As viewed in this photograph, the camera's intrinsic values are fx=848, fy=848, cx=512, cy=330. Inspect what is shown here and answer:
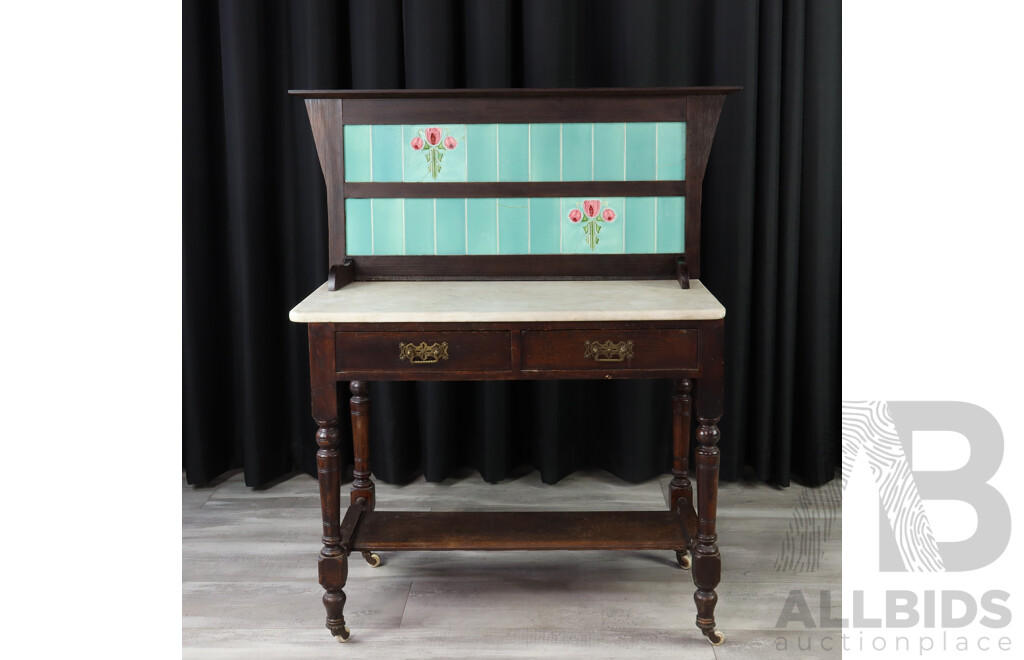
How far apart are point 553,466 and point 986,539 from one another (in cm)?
146

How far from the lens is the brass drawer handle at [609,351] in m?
1.89

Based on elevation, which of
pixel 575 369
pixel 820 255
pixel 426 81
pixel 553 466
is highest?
pixel 426 81

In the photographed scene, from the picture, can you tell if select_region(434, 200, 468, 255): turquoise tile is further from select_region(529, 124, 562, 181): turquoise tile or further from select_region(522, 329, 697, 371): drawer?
select_region(522, 329, 697, 371): drawer

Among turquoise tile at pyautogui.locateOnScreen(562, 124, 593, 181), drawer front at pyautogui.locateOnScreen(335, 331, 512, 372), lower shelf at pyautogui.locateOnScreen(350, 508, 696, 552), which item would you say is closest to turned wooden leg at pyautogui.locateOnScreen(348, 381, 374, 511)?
lower shelf at pyautogui.locateOnScreen(350, 508, 696, 552)

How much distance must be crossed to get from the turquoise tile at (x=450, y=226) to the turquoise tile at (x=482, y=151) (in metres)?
0.09

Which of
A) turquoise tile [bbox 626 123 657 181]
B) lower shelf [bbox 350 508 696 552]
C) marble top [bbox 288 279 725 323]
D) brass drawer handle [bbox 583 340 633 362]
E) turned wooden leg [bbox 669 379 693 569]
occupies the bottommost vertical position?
lower shelf [bbox 350 508 696 552]

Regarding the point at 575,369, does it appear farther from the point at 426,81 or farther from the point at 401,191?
the point at 426,81

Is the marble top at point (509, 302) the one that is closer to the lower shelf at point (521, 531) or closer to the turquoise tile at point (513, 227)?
the turquoise tile at point (513, 227)

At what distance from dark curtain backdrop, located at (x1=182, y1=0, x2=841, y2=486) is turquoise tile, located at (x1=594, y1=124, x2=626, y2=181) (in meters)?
0.44

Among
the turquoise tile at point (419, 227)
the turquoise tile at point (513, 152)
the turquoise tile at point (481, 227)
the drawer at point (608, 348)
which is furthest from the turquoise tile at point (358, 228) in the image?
the drawer at point (608, 348)

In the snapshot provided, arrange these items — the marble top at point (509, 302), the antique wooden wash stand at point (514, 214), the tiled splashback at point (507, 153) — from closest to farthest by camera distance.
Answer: the marble top at point (509, 302) → the antique wooden wash stand at point (514, 214) → the tiled splashback at point (507, 153)

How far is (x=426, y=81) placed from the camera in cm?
258

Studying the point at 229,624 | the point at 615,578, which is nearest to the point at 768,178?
the point at 615,578

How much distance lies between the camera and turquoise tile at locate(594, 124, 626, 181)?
2232mm
